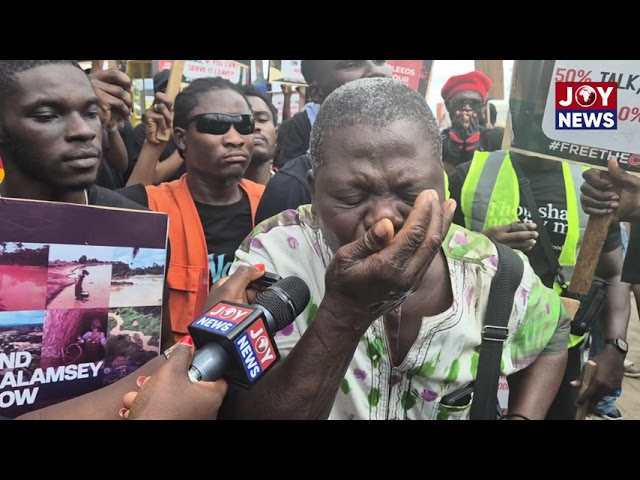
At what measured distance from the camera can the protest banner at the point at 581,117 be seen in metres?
2.51

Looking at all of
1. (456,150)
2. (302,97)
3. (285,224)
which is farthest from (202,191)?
(302,97)

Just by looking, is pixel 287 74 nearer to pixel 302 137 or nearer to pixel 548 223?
pixel 302 137

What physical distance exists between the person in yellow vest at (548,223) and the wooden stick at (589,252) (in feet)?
0.51

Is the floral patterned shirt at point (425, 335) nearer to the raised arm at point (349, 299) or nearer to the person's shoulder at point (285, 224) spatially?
the person's shoulder at point (285, 224)

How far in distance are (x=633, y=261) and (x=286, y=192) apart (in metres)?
1.75

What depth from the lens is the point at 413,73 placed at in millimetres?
4539

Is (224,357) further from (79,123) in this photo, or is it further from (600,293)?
(600,293)

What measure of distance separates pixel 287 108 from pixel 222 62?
5.67ft

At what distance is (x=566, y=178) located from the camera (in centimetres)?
289

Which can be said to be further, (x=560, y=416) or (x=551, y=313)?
(x=560, y=416)

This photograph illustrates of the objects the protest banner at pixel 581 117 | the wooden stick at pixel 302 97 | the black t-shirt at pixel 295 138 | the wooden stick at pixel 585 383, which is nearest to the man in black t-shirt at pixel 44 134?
the protest banner at pixel 581 117

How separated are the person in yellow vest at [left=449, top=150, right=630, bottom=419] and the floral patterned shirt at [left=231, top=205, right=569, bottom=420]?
110 centimetres

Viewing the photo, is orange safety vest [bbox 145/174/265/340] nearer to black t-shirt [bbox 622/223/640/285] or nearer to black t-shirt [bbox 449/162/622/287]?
black t-shirt [bbox 449/162/622/287]

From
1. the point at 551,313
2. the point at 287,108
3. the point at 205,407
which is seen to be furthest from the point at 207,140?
the point at 287,108
